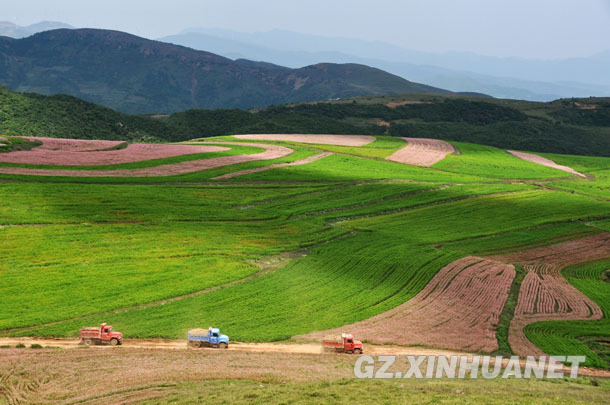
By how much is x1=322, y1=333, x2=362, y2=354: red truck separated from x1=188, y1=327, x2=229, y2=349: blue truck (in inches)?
305

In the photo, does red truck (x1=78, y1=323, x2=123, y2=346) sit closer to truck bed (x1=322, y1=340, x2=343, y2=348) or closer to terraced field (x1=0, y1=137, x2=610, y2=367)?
terraced field (x1=0, y1=137, x2=610, y2=367)

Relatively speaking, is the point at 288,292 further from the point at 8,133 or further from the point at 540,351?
the point at 8,133

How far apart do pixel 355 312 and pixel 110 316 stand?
21.2 meters

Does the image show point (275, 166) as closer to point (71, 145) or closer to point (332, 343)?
point (71, 145)

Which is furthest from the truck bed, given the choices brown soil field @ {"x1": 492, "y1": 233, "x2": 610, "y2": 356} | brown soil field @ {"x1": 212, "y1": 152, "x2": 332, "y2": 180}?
brown soil field @ {"x1": 212, "y1": 152, "x2": 332, "y2": 180}

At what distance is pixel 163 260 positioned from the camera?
192 ft

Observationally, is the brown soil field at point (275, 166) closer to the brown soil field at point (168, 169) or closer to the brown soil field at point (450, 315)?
the brown soil field at point (168, 169)

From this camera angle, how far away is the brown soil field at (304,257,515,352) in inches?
1753

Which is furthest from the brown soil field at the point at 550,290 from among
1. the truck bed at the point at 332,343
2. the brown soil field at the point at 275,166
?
the brown soil field at the point at 275,166

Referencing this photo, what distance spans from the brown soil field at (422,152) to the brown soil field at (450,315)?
77685 mm

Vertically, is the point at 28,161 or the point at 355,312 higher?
the point at 28,161

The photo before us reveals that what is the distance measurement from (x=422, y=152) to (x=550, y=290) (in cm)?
9730

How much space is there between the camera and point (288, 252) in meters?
65.6

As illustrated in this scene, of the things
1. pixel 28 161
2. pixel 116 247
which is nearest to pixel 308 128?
pixel 28 161
